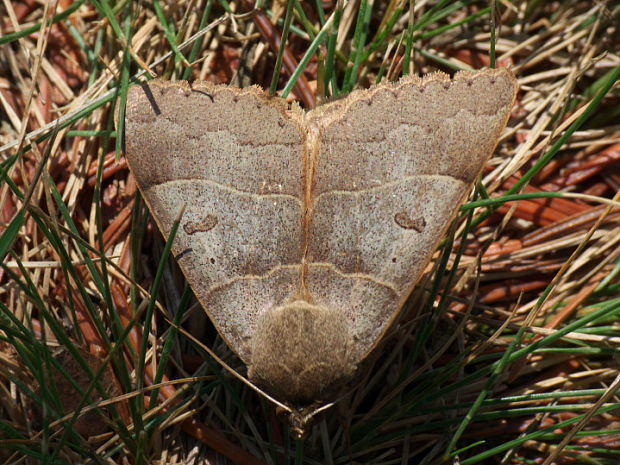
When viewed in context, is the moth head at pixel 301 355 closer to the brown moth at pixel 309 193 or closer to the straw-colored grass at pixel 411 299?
the brown moth at pixel 309 193

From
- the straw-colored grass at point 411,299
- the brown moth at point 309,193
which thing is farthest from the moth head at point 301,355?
the straw-colored grass at point 411,299

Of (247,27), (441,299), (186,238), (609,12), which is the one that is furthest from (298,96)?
(609,12)

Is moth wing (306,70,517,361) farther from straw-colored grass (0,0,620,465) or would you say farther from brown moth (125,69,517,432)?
straw-colored grass (0,0,620,465)

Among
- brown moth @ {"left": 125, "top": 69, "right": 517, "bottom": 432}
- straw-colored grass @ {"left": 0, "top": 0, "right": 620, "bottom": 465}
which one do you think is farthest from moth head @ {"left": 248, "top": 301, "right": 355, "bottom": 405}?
straw-colored grass @ {"left": 0, "top": 0, "right": 620, "bottom": 465}

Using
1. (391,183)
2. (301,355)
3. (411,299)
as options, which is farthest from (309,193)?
(411,299)

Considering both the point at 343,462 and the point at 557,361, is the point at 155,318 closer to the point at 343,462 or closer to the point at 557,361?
the point at 343,462

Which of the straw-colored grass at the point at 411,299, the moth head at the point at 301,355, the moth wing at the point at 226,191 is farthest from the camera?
the straw-colored grass at the point at 411,299
